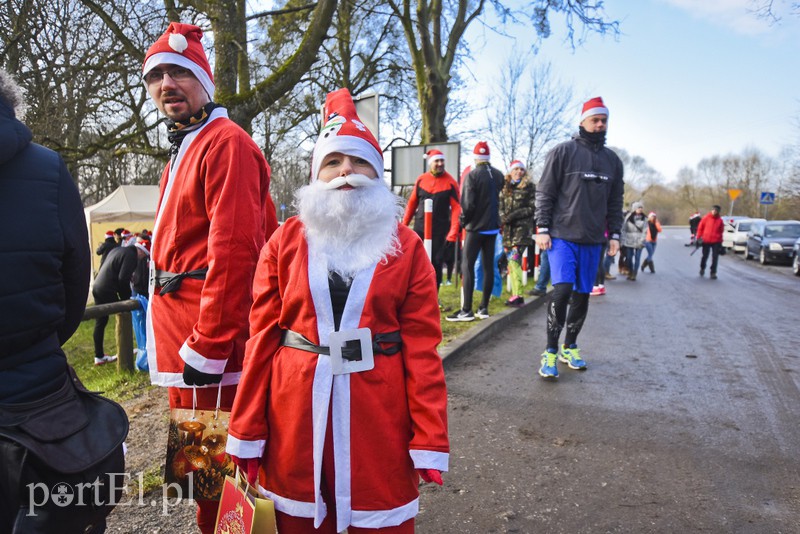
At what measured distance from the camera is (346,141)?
5.97 ft

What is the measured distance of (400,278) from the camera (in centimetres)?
173

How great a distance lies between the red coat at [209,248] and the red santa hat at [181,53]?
244mm

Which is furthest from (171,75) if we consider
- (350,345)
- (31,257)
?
(350,345)

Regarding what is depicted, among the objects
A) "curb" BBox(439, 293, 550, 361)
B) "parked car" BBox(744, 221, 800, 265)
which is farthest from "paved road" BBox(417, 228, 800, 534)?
"parked car" BBox(744, 221, 800, 265)

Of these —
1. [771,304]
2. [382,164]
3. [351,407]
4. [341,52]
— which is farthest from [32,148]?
[341,52]

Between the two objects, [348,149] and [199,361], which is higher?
[348,149]

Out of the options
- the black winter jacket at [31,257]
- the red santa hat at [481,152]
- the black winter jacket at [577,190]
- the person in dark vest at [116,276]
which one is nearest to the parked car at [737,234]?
the red santa hat at [481,152]

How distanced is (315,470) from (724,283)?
1339 centimetres

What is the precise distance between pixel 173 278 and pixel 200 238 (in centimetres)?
20

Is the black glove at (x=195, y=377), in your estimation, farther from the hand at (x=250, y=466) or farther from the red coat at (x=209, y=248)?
the hand at (x=250, y=466)

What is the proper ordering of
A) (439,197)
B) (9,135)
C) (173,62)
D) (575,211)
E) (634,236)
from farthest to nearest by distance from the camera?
(634,236)
(439,197)
(575,211)
(173,62)
(9,135)

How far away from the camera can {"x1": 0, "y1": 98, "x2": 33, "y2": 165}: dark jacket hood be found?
1407 millimetres

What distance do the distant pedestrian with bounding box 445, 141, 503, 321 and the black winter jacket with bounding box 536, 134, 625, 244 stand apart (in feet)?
5.77

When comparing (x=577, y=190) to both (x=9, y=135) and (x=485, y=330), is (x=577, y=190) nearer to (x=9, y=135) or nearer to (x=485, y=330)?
(x=485, y=330)
